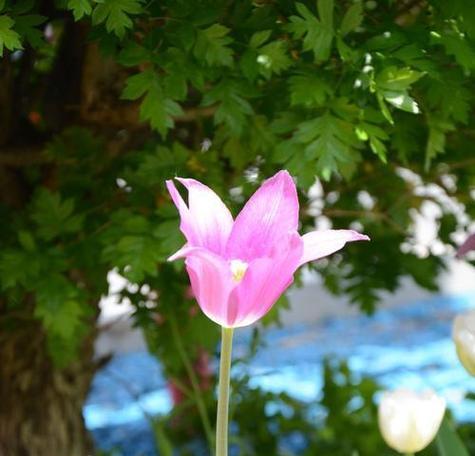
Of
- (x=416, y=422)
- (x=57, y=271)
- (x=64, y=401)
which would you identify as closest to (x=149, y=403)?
(x=64, y=401)

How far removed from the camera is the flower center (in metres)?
0.75

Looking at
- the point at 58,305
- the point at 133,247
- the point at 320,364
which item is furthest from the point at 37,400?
the point at 320,364

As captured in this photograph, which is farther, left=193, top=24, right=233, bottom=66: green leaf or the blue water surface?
the blue water surface

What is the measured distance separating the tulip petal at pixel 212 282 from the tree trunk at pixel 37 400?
997mm

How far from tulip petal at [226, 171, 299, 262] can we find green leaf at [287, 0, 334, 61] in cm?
27

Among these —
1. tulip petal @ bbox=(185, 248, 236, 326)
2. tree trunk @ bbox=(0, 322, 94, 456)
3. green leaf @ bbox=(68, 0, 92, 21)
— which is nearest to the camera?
tulip petal @ bbox=(185, 248, 236, 326)

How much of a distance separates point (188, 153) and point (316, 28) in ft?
1.10

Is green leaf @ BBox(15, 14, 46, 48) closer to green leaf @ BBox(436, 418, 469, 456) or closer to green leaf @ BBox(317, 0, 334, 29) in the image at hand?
green leaf @ BBox(317, 0, 334, 29)

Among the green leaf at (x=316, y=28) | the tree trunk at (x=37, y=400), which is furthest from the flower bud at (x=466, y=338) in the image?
the tree trunk at (x=37, y=400)

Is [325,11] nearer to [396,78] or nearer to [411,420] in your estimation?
[396,78]

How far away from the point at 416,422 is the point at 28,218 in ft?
2.30

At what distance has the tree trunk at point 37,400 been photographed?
1715 mm

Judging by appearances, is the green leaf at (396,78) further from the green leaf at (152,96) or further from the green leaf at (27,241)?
the green leaf at (27,241)

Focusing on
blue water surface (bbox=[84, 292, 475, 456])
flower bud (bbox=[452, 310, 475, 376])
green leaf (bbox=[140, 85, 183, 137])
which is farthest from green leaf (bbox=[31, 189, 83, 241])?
blue water surface (bbox=[84, 292, 475, 456])
